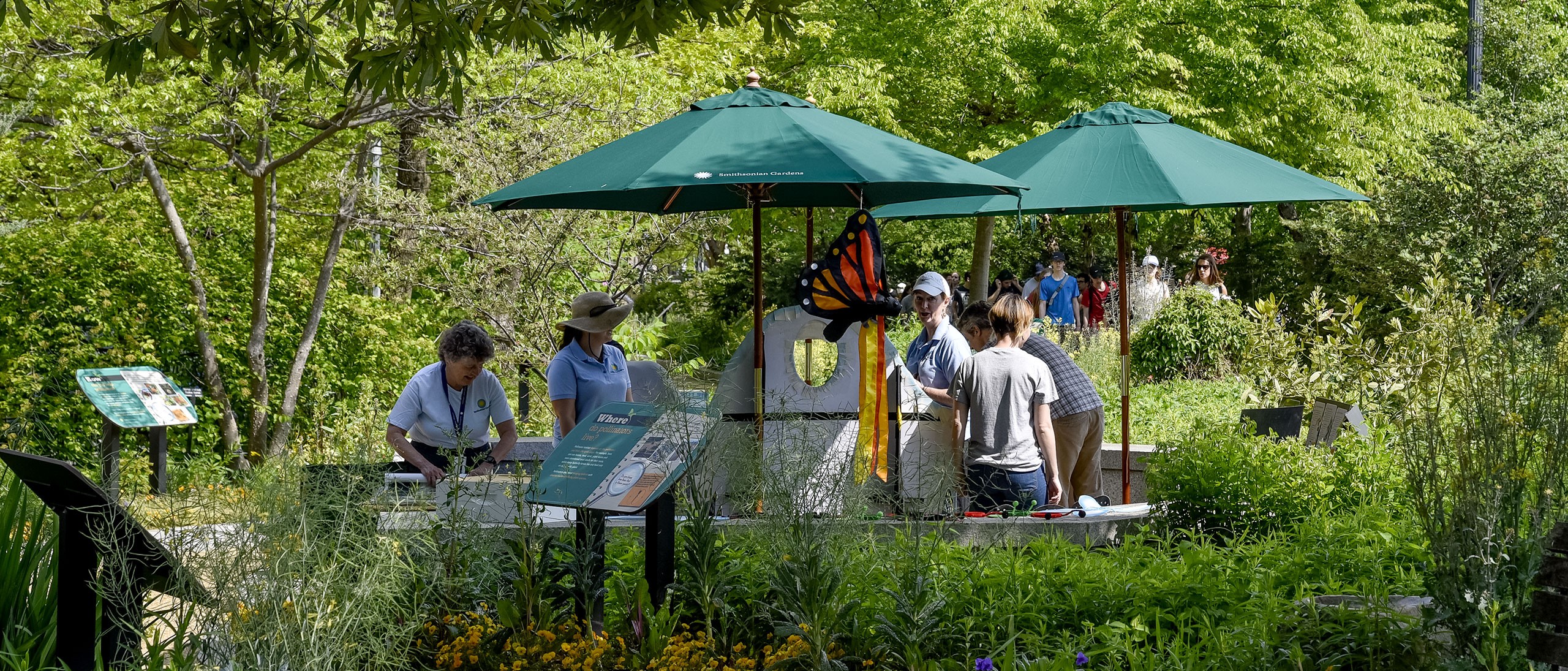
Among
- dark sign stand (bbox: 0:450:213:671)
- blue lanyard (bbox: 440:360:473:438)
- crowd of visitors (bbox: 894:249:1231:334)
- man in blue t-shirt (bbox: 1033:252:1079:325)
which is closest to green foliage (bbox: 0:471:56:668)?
dark sign stand (bbox: 0:450:213:671)

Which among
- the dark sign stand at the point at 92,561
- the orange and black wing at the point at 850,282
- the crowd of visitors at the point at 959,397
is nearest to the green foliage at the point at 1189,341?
the crowd of visitors at the point at 959,397

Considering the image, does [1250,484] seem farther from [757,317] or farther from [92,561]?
[92,561]

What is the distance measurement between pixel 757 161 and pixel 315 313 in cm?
775

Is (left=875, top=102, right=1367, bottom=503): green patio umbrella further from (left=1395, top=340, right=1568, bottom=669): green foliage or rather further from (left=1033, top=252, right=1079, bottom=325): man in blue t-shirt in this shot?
(left=1033, top=252, right=1079, bottom=325): man in blue t-shirt

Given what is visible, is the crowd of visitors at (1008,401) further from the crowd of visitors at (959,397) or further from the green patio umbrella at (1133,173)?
the green patio umbrella at (1133,173)

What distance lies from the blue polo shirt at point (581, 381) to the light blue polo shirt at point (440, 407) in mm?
262

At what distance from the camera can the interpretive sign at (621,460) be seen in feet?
12.5

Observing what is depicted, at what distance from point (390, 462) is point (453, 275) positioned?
6038 mm

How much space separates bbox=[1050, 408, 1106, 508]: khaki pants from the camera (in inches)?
248

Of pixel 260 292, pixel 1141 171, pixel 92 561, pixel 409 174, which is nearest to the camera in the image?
pixel 92 561

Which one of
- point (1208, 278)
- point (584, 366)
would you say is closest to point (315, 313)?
point (584, 366)

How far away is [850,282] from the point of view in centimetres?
555

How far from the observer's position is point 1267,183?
6312 millimetres

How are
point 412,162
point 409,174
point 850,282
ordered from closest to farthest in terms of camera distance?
point 850,282, point 412,162, point 409,174
